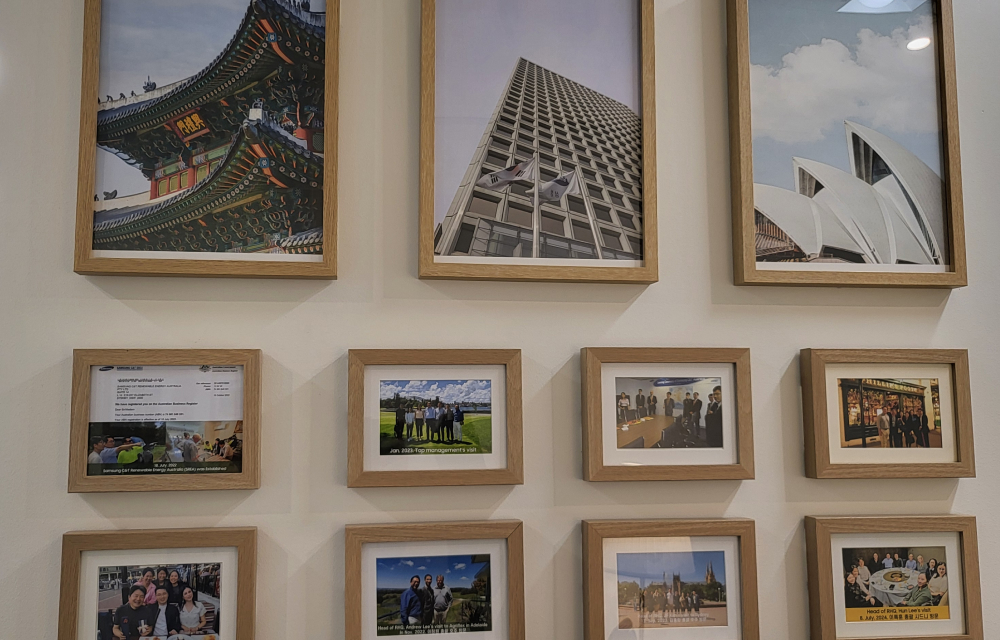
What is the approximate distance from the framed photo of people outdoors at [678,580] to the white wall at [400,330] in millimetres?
36

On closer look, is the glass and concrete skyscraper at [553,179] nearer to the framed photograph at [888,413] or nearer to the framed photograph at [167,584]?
the framed photograph at [888,413]

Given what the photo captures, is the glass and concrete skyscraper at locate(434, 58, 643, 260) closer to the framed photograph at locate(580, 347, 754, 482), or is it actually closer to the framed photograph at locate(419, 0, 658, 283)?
the framed photograph at locate(419, 0, 658, 283)

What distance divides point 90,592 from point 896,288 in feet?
4.21

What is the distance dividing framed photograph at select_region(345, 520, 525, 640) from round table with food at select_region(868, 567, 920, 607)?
0.55m

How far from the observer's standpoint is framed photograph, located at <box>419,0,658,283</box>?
3.45 feet

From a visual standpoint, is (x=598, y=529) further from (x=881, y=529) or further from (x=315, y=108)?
(x=315, y=108)

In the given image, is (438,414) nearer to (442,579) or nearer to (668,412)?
(442,579)

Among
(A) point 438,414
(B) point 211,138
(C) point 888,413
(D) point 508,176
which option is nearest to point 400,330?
(A) point 438,414

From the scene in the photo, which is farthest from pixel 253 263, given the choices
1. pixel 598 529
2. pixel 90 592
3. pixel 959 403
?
pixel 959 403

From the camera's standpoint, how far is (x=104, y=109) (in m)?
1.01

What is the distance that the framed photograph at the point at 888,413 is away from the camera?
108cm

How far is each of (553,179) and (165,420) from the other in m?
0.66

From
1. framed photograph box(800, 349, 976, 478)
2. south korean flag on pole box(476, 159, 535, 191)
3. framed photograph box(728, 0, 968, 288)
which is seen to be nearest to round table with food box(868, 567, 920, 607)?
framed photograph box(800, 349, 976, 478)

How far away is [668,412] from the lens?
3.51 feet
